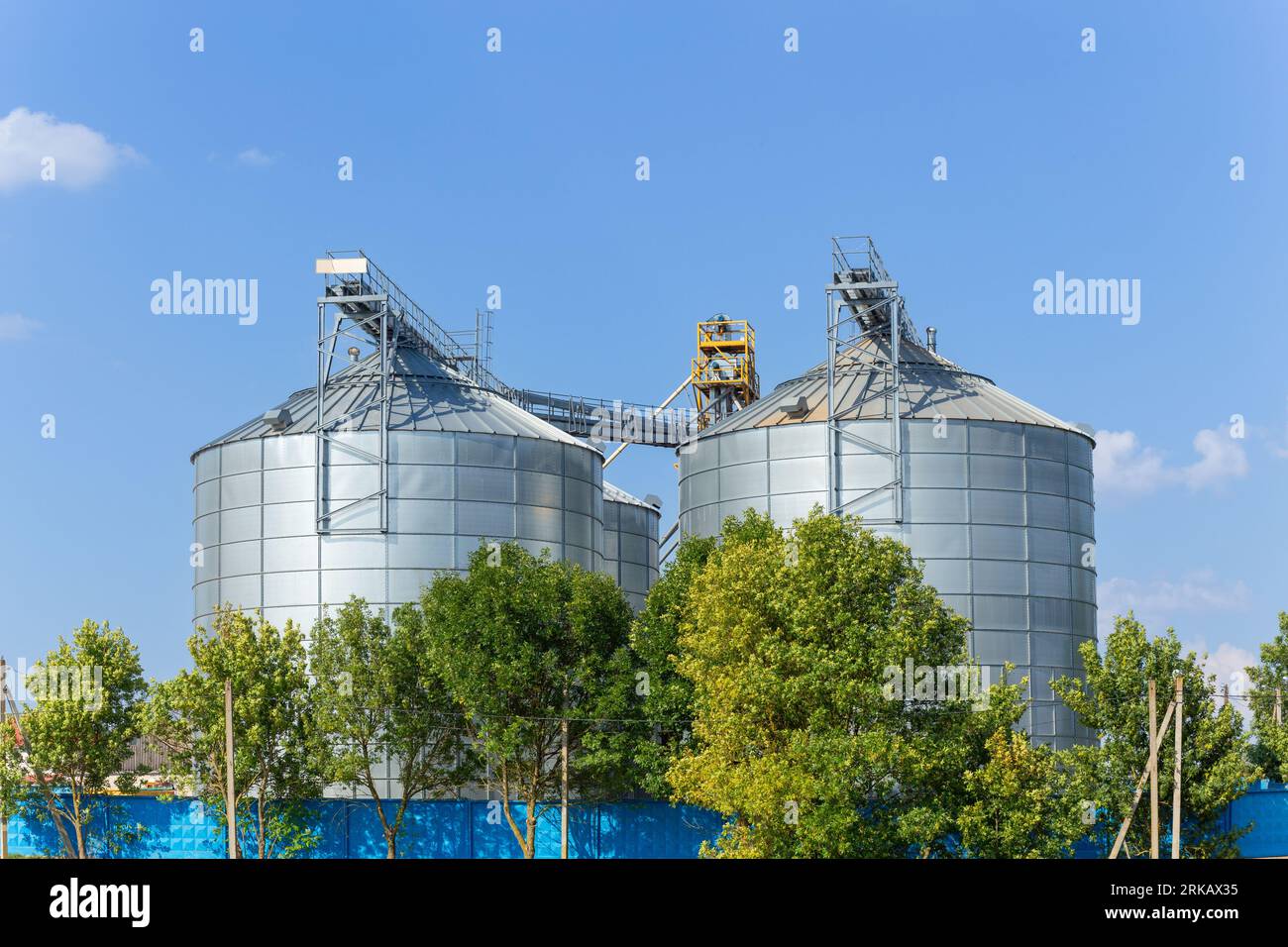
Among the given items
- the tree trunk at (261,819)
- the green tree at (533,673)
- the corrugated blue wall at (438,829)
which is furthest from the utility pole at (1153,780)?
the tree trunk at (261,819)

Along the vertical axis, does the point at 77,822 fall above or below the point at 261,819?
below

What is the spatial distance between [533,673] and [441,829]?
23.3 ft

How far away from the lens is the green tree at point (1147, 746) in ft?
161

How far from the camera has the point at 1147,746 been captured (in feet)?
163

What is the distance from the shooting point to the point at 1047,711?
5819 cm

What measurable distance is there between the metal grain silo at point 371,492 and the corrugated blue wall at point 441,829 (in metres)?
7.58

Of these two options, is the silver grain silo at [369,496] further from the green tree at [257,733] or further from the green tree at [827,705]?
the green tree at [827,705]

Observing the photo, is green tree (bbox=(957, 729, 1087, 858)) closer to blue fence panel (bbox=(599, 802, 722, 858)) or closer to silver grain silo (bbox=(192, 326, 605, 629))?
blue fence panel (bbox=(599, 802, 722, 858))

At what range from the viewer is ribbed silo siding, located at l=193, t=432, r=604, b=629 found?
5819cm

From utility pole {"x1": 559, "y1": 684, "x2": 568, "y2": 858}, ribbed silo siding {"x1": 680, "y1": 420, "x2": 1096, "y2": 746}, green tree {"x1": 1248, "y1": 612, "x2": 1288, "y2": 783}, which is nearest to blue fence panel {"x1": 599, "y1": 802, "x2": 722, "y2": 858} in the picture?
utility pole {"x1": 559, "y1": 684, "x2": 568, "y2": 858}

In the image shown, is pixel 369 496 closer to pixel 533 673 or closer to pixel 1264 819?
pixel 533 673

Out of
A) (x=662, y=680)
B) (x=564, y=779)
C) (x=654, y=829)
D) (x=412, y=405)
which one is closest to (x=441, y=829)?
(x=564, y=779)

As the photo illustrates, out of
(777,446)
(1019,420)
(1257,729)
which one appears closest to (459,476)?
(777,446)

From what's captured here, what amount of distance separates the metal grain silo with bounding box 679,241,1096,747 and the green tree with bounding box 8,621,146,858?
22.1 m
